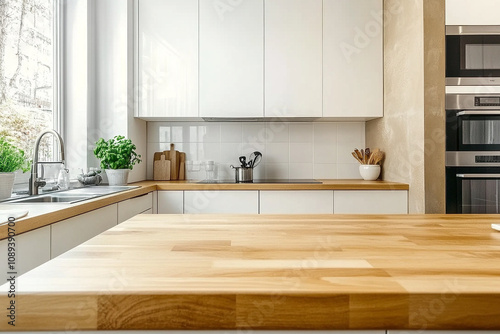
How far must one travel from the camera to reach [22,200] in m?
1.80

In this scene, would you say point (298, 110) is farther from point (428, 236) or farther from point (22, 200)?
point (428, 236)

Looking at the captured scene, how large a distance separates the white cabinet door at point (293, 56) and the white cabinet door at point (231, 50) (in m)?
0.08

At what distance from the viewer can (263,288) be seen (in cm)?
54

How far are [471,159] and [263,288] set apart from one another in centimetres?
236

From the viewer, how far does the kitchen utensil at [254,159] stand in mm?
3266

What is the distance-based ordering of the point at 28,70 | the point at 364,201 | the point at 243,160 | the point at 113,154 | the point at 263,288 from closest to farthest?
1. the point at 263,288
2. the point at 28,70
3. the point at 113,154
4. the point at 364,201
5. the point at 243,160

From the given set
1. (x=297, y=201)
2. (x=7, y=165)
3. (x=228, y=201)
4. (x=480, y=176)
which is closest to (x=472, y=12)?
(x=480, y=176)

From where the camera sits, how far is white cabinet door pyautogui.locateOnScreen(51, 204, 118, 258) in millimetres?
1447

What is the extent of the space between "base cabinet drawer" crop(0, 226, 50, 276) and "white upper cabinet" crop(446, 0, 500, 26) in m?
2.50

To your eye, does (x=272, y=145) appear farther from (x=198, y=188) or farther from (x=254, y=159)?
(x=198, y=188)

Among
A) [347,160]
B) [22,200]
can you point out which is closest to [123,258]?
[22,200]

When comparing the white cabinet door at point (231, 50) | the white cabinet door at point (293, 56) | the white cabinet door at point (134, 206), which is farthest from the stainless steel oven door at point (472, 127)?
the white cabinet door at point (134, 206)

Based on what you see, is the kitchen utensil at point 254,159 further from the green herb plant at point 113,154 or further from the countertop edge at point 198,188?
the green herb plant at point 113,154

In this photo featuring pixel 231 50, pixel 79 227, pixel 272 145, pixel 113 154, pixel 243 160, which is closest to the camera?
pixel 79 227
